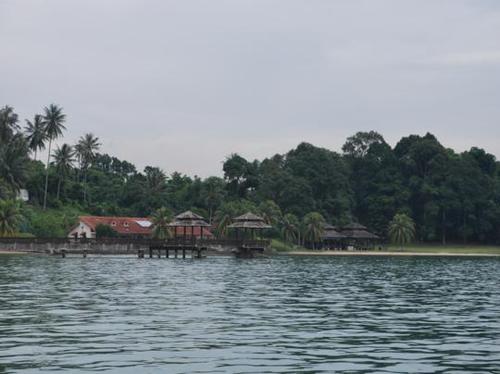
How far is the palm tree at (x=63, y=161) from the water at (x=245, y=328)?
89.4 metres

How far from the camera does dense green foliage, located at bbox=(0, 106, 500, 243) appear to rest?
139 m

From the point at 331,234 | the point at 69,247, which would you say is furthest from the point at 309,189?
the point at 69,247

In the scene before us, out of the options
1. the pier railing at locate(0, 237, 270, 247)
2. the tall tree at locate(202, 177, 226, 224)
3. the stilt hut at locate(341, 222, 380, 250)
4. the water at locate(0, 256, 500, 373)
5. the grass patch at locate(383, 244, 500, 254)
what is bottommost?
the water at locate(0, 256, 500, 373)

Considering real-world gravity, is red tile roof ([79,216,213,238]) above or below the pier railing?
above

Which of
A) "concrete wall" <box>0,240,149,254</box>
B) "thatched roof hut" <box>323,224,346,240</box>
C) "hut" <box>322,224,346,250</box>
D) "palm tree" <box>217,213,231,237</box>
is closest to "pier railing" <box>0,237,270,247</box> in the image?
"concrete wall" <box>0,240,149,254</box>

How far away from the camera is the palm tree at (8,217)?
4245 inches

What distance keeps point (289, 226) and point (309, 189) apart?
15496mm

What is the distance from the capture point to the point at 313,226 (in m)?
136

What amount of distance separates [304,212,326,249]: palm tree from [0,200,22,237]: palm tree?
48.8 meters

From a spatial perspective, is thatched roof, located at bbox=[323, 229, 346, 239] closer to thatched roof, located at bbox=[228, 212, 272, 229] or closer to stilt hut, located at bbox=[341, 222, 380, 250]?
stilt hut, located at bbox=[341, 222, 380, 250]

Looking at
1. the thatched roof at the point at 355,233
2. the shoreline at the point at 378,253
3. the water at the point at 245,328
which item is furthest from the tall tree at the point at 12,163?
the water at the point at 245,328

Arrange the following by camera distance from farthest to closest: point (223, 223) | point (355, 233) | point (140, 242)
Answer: point (355, 233)
point (223, 223)
point (140, 242)

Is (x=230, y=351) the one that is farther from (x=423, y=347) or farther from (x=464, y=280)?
(x=464, y=280)

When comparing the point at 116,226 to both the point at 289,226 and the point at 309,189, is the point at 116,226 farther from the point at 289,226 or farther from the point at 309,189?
the point at 309,189
